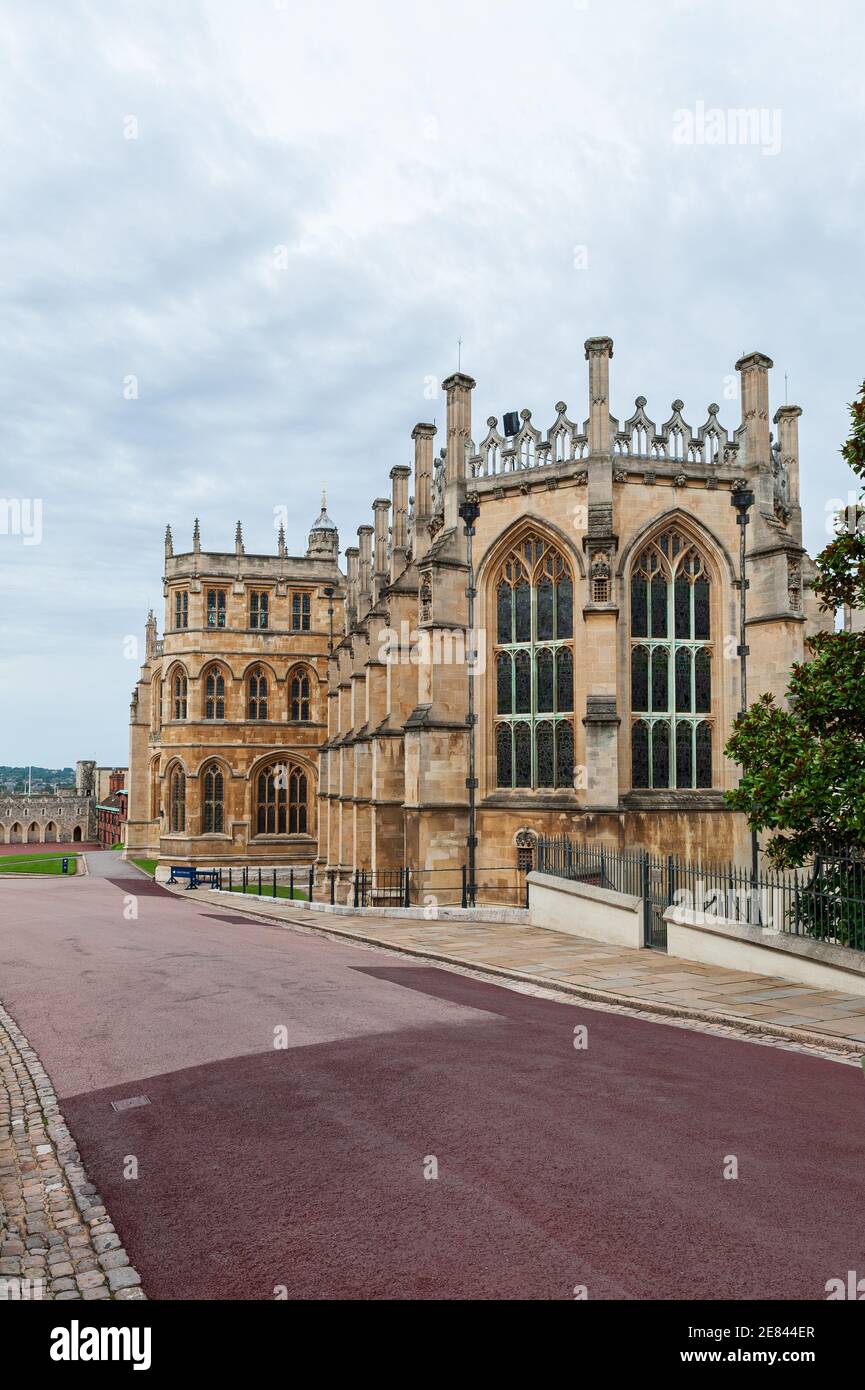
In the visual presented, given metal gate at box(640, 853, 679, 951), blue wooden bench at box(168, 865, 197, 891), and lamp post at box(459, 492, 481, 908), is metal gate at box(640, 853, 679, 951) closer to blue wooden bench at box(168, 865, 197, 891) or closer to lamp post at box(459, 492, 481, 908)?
lamp post at box(459, 492, 481, 908)

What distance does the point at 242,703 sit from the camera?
46.0 m

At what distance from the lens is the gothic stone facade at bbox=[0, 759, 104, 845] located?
324 feet

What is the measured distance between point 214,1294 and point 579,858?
55.0 feet

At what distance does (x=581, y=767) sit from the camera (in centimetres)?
2188

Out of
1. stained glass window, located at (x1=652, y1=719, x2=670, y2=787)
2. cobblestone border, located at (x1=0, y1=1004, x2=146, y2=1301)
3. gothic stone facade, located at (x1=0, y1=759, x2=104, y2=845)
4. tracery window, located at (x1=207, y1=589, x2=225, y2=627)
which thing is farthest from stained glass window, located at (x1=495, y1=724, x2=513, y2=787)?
gothic stone facade, located at (x1=0, y1=759, x2=104, y2=845)

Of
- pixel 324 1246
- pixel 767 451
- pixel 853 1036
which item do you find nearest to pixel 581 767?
pixel 767 451

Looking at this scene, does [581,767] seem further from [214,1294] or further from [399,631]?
[214,1294]

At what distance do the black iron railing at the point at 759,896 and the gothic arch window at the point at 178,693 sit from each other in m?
30.4

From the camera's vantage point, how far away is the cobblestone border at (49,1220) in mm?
4676

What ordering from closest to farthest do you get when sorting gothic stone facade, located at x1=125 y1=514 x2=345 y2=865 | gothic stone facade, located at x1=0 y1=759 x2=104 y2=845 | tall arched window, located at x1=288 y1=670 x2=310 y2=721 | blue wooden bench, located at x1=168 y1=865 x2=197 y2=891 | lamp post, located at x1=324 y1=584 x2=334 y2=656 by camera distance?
blue wooden bench, located at x1=168 y1=865 x2=197 y2=891, gothic stone facade, located at x1=125 y1=514 x2=345 y2=865, tall arched window, located at x1=288 y1=670 x2=310 y2=721, lamp post, located at x1=324 y1=584 x2=334 y2=656, gothic stone facade, located at x1=0 y1=759 x2=104 y2=845

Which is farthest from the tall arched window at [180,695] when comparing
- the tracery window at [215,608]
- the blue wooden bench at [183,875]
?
the blue wooden bench at [183,875]

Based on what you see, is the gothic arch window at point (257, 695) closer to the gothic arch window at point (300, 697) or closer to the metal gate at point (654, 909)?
the gothic arch window at point (300, 697)

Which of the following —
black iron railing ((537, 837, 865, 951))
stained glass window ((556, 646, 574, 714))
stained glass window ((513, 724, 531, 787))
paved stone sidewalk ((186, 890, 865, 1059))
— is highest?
stained glass window ((556, 646, 574, 714))

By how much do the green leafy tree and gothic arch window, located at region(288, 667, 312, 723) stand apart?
35794 mm
